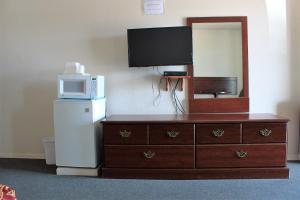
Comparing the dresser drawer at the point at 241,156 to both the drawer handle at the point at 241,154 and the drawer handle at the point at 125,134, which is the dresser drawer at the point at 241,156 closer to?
the drawer handle at the point at 241,154

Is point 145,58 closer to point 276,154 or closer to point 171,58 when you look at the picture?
point 171,58

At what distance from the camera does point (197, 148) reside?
9.93ft

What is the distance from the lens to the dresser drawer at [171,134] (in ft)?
9.93

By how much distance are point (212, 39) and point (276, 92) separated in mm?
1032

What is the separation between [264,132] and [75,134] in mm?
2010

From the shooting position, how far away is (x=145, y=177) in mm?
3059

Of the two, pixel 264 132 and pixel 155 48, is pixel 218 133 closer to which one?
pixel 264 132

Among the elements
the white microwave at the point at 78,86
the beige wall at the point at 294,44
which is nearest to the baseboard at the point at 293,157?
the beige wall at the point at 294,44

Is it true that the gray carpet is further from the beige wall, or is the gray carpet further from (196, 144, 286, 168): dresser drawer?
the beige wall

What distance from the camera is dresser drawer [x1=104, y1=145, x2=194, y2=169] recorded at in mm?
3033

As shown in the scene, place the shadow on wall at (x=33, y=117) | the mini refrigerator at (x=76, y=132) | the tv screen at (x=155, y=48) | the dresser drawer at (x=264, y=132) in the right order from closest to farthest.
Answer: the dresser drawer at (x=264, y=132), the mini refrigerator at (x=76, y=132), the tv screen at (x=155, y=48), the shadow on wall at (x=33, y=117)

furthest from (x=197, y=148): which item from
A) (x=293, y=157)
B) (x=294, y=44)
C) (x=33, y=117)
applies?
(x=33, y=117)

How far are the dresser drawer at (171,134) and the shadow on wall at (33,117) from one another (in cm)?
155

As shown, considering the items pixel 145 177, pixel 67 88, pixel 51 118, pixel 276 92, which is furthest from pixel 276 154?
pixel 51 118
